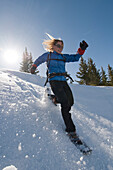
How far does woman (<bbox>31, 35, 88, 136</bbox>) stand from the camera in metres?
2.12

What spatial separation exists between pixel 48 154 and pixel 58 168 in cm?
18

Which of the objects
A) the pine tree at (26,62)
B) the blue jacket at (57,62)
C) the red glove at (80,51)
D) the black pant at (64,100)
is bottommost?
the black pant at (64,100)

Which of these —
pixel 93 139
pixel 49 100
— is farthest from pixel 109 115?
pixel 49 100

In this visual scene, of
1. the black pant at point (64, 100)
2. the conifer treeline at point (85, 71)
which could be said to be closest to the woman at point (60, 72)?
the black pant at point (64, 100)

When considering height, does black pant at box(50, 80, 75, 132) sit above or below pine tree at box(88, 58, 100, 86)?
below

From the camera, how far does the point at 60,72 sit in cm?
266

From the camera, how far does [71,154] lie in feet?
4.43

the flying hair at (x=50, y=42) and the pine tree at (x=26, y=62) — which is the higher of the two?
the pine tree at (x=26, y=62)

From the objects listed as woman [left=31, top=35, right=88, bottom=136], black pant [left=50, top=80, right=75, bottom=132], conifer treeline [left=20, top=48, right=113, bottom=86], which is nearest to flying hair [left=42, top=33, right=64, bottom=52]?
woman [left=31, top=35, right=88, bottom=136]

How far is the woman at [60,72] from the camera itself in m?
2.12

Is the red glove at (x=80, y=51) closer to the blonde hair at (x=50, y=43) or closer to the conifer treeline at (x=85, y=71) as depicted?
the blonde hair at (x=50, y=43)

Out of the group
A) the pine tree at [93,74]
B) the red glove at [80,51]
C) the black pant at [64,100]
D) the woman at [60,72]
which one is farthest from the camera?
the pine tree at [93,74]

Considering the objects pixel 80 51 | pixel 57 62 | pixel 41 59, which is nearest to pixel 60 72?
pixel 57 62

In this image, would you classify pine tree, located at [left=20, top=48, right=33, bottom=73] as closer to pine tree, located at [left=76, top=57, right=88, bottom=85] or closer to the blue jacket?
pine tree, located at [left=76, top=57, right=88, bottom=85]
